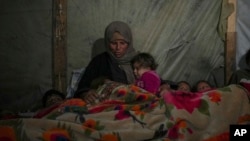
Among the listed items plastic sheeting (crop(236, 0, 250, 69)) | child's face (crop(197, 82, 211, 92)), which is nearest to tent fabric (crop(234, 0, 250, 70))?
plastic sheeting (crop(236, 0, 250, 69))

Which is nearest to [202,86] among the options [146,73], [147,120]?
[146,73]

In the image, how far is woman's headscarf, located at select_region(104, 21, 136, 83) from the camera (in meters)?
2.96

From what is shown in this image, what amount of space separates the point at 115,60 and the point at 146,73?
0.43 metres

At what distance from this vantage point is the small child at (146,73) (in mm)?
2611

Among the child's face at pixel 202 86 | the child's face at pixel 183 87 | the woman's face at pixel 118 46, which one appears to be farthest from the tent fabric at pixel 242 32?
the woman's face at pixel 118 46

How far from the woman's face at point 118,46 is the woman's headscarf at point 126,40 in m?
0.03

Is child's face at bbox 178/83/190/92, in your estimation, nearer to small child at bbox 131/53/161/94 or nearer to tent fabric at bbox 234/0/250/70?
small child at bbox 131/53/161/94

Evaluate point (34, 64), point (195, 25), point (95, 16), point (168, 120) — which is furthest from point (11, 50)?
point (168, 120)

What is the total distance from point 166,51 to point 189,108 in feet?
4.82

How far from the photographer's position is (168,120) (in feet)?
5.89

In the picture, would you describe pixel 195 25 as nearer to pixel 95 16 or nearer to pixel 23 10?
pixel 95 16

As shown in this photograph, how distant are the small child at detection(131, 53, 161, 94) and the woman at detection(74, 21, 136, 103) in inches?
6.1

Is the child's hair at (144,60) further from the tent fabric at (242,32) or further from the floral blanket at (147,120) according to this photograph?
the tent fabric at (242,32)

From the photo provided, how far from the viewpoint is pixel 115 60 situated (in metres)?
3.00
